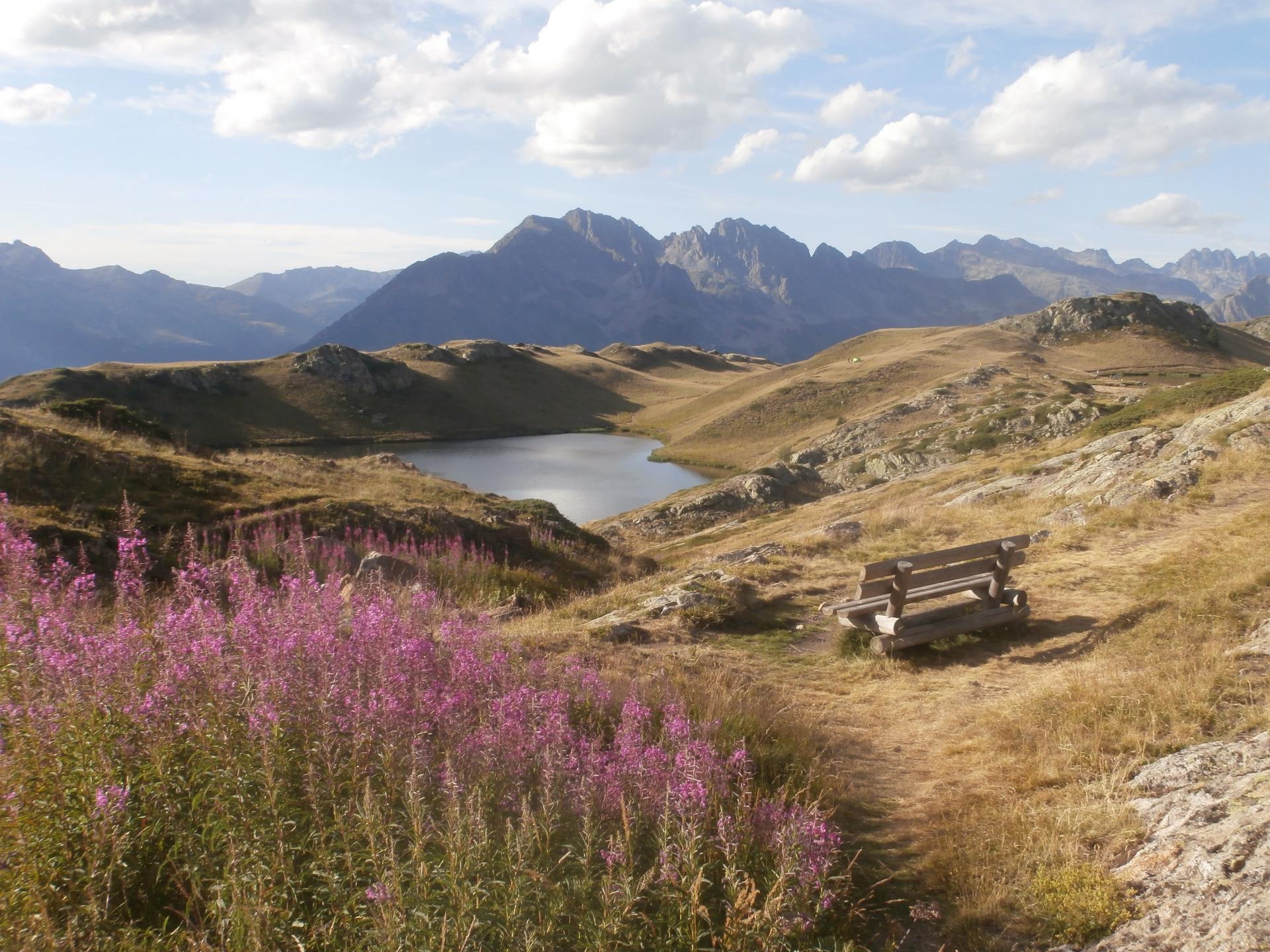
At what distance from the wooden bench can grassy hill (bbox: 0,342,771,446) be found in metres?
85.5

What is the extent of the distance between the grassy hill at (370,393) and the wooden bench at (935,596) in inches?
A: 3366

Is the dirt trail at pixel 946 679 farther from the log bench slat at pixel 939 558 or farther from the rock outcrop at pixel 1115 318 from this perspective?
the rock outcrop at pixel 1115 318

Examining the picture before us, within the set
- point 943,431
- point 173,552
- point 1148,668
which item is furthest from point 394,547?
point 943,431

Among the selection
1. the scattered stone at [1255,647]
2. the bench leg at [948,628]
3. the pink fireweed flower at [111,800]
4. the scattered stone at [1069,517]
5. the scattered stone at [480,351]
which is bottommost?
the bench leg at [948,628]

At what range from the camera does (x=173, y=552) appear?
50.8 feet

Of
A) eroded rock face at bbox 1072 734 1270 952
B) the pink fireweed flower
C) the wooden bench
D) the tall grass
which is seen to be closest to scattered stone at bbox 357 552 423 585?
the wooden bench

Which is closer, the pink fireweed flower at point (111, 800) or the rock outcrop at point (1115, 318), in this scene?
the pink fireweed flower at point (111, 800)

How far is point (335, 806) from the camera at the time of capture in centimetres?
351

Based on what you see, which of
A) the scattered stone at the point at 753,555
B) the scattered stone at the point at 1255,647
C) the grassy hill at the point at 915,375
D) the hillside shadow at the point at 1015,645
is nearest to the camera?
the scattered stone at the point at 1255,647

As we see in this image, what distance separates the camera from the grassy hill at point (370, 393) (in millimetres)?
101750

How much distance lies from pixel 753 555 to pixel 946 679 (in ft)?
27.6

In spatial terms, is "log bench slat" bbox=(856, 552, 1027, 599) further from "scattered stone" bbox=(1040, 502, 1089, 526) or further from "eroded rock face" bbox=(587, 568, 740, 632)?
"scattered stone" bbox=(1040, 502, 1089, 526)

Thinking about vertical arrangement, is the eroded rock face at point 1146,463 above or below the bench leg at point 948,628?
above

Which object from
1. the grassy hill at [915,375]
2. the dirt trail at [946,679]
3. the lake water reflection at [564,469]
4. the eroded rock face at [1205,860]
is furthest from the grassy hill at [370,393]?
the eroded rock face at [1205,860]
